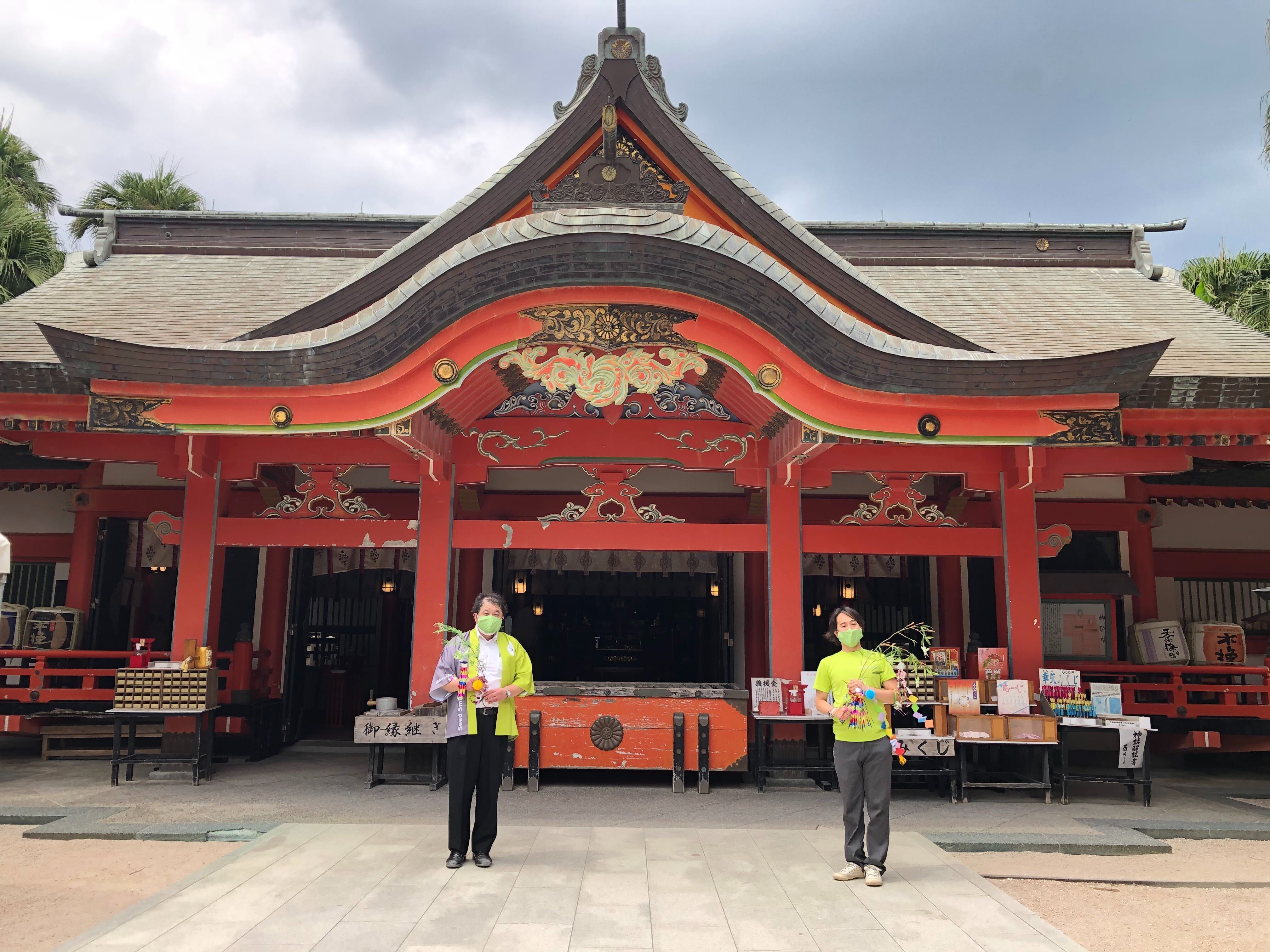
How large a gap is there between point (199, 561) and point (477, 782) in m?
4.65

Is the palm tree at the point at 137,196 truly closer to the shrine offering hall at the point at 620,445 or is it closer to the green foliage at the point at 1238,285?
the shrine offering hall at the point at 620,445

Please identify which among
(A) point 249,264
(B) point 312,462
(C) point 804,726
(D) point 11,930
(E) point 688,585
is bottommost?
(D) point 11,930

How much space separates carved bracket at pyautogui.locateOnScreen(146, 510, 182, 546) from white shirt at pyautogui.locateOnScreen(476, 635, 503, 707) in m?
4.81

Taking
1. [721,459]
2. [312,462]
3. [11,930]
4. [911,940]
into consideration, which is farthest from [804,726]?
[11,930]

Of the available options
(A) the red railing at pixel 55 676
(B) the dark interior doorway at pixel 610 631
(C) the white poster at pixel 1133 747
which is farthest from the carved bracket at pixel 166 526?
(C) the white poster at pixel 1133 747

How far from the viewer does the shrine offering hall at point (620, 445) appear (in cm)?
666

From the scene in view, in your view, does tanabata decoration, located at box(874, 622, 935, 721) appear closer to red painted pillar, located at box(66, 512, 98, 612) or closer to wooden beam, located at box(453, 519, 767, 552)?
wooden beam, located at box(453, 519, 767, 552)

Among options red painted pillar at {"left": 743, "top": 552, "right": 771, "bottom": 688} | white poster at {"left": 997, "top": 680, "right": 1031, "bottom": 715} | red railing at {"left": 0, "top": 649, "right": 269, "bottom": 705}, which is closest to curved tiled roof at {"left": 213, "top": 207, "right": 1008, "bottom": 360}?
white poster at {"left": 997, "top": 680, "right": 1031, "bottom": 715}

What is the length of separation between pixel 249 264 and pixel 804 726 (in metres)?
8.45

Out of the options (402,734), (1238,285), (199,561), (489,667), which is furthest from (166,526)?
(1238,285)

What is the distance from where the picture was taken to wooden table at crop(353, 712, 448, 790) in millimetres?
7473

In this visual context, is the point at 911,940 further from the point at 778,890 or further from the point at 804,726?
the point at 804,726

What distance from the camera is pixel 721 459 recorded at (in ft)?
27.7

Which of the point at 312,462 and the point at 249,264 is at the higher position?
the point at 249,264
